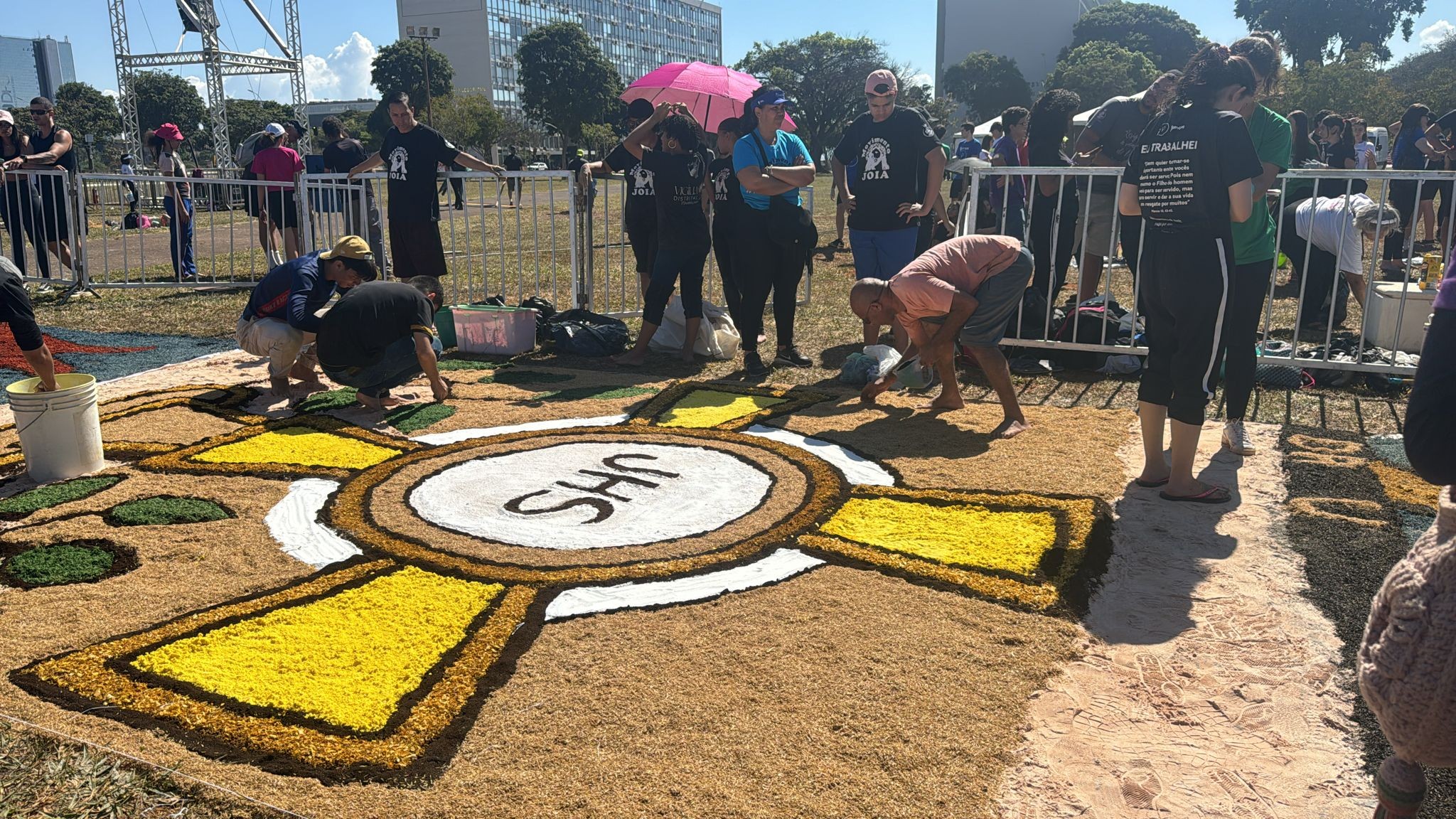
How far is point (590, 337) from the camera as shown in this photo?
25.6 feet

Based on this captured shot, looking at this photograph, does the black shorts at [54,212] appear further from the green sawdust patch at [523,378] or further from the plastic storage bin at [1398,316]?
the plastic storage bin at [1398,316]

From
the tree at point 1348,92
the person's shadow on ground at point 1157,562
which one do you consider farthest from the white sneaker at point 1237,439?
the tree at point 1348,92

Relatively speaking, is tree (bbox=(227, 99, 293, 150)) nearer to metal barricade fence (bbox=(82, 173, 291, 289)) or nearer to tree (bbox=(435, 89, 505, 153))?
tree (bbox=(435, 89, 505, 153))

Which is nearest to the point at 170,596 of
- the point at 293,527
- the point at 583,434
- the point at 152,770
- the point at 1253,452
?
the point at 293,527

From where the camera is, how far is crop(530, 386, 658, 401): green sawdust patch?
645cm

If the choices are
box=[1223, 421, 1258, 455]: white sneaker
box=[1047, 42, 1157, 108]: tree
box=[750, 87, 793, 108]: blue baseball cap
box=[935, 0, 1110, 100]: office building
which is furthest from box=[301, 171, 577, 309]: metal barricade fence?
box=[935, 0, 1110, 100]: office building

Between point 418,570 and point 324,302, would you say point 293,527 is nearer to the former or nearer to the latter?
point 418,570

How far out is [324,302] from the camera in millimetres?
6180

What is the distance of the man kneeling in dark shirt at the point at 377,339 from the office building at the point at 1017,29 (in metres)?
112

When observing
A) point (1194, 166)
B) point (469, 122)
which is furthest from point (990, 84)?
point (1194, 166)

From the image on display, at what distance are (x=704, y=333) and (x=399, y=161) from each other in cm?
282

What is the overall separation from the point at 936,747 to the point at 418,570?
6.75ft

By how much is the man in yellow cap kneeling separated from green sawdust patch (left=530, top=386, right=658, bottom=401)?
1.32 metres

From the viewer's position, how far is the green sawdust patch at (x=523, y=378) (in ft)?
22.9
